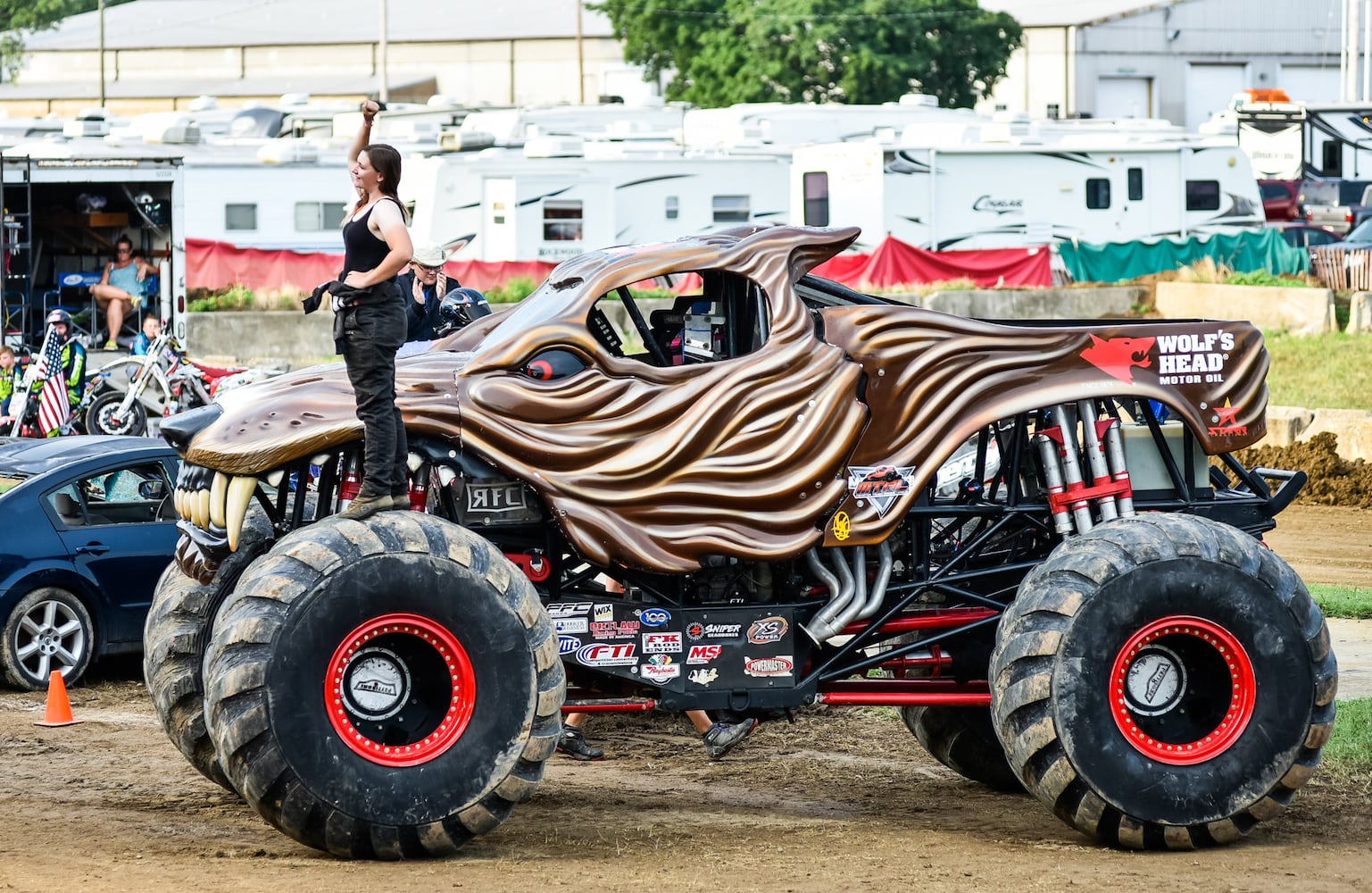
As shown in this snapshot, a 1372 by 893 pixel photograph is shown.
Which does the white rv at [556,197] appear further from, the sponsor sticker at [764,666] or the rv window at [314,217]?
the sponsor sticker at [764,666]

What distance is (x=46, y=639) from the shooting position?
12.4 m

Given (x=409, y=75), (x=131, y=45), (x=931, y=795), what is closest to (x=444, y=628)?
(x=931, y=795)

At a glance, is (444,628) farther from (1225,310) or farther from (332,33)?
(332,33)

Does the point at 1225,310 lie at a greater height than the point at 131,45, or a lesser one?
lesser

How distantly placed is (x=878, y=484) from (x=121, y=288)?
2117cm

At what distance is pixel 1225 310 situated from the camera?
3000 cm

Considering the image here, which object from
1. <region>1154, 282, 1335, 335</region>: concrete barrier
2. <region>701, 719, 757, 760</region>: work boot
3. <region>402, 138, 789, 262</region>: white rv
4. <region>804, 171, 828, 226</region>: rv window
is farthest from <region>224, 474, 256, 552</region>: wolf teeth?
<region>804, 171, 828, 226</region>: rv window

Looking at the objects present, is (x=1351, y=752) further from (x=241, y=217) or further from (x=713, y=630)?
(x=241, y=217)

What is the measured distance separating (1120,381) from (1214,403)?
478 millimetres

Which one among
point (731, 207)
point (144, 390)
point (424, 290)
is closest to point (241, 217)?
point (731, 207)

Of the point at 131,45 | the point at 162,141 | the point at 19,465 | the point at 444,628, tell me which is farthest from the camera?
the point at 131,45

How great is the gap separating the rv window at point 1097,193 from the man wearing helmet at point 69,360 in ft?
70.2

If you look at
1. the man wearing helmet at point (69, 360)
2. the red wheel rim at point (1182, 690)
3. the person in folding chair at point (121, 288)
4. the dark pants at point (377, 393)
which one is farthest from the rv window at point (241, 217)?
the red wheel rim at point (1182, 690)

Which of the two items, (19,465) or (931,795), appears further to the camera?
(19,465)
